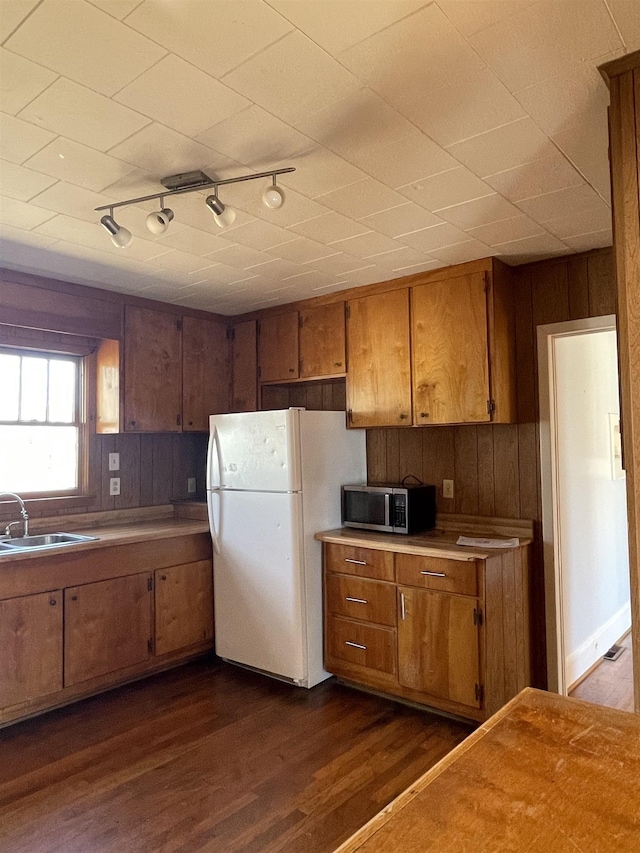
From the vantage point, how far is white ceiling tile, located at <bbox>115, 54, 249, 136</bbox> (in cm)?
149

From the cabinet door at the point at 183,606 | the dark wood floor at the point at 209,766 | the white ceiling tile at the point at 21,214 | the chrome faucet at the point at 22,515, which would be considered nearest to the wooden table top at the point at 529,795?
the dark wood floor at the point at 209,766

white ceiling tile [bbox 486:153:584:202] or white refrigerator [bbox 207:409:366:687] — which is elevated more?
white ceiling tile [bbox 486:153:584:202]

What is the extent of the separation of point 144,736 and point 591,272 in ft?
10.6

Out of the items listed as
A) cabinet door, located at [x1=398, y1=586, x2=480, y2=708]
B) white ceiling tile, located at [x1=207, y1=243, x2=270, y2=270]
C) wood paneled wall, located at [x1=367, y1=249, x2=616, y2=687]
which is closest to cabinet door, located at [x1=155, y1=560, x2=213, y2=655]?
cabinet door, located at [x1=398, y1=586, x2=480, y2=708]

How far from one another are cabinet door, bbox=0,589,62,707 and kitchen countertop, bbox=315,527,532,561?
1495 millimetres

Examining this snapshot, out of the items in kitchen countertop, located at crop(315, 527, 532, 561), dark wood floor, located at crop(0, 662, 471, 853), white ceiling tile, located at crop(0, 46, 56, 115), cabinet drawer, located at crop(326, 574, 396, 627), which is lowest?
dark wood floor, located at crop(0, 662, 471, 853)

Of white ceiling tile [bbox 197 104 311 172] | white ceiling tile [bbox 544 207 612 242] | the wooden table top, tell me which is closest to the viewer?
the wooden table top

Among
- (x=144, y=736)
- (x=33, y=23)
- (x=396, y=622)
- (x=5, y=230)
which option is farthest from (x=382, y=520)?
(x=33, y=23)

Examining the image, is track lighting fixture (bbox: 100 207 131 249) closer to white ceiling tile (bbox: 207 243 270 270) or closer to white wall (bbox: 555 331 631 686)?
white ceiling tile (bbox: 207 243 270 270)

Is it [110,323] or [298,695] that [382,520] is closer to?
[298,695]

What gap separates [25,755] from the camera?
2627mm

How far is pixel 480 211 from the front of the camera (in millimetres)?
2430

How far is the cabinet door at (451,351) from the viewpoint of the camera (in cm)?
309

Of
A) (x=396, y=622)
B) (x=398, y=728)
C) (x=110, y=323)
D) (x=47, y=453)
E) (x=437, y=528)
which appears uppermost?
(x=110, y=323)
